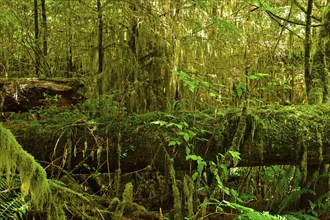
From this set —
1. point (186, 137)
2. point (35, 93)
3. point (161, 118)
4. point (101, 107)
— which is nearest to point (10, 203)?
point (186, 137)

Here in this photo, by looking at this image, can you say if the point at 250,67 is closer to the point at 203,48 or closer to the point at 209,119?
the point at 203,48

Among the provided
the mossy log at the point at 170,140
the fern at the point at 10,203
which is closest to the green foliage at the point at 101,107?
the mossy log at the point at 170,140

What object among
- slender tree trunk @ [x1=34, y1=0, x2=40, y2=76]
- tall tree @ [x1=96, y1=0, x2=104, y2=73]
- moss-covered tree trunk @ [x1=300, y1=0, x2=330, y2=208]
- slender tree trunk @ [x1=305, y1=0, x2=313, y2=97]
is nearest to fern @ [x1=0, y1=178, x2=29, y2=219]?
tall tree @ [x1=96, y1=0, x2=104, y2=73]

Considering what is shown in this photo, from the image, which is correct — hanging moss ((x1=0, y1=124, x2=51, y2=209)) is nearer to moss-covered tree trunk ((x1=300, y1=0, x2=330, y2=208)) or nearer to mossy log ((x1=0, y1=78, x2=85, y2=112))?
mossy log ((x1=0, y1=78, x2=85, y2=112))

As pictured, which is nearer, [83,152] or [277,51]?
[83,152]

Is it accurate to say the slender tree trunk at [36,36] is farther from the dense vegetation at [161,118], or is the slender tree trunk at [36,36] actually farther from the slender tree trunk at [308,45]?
the slender tree trunk at [308,45]

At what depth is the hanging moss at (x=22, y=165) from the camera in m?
1.85

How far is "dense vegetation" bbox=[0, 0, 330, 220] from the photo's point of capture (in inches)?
148

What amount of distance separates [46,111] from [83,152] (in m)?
1.30

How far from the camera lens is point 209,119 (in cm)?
431

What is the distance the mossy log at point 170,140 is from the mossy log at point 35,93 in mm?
563

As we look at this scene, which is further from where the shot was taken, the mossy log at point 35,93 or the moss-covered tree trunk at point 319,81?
the moss-covered tree trunk at point 319,81

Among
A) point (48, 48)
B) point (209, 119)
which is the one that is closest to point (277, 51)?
point (209, 119)

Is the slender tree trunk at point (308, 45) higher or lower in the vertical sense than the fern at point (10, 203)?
higher
